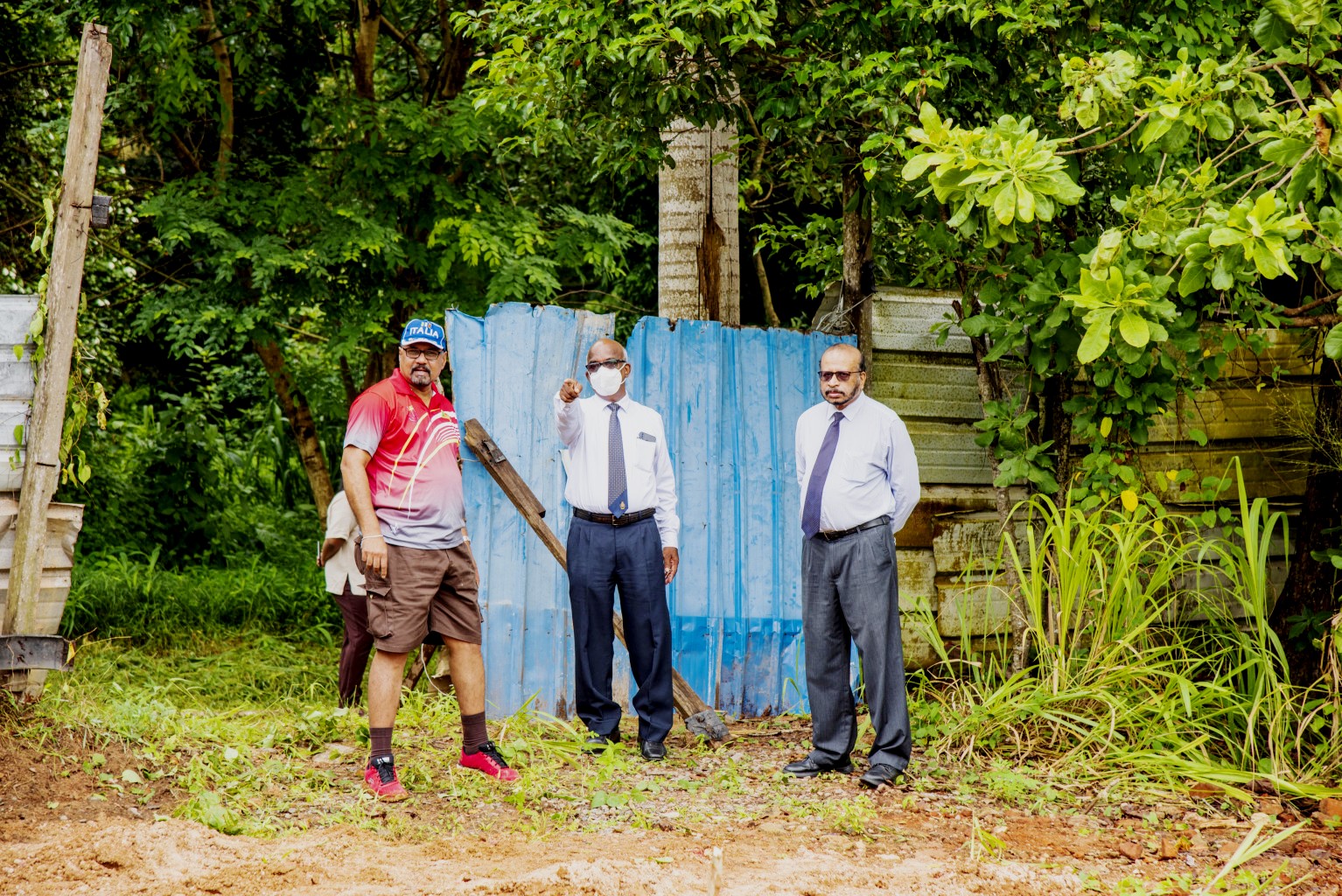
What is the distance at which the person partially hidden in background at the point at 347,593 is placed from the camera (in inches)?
215

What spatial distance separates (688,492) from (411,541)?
1.56m

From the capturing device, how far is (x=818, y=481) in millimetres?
4699

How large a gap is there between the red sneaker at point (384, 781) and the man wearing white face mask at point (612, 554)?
90cm

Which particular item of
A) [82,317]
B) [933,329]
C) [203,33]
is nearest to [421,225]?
[203,33]

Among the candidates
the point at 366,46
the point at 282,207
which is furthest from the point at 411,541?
the point at 366,46

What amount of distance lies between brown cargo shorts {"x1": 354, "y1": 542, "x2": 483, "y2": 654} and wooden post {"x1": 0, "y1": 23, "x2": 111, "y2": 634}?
1.31 metres

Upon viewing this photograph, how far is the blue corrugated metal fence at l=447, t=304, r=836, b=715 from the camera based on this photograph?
5152mm

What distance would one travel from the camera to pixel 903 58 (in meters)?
4.67

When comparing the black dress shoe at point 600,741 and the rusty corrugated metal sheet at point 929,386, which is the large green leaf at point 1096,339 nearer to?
the rusty corrugated metal sheet at point 929,386

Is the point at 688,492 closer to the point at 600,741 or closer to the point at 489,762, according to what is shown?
the point at 600,741

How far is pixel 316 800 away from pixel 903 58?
3602mm

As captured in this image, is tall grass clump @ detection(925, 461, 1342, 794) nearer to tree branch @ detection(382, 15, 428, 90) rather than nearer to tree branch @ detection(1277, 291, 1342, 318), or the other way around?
tree branch @ detection(1277, 291, 1342, 318)

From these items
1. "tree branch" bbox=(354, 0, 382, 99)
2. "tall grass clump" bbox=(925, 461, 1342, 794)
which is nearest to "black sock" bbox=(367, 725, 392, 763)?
"tall grass clump" bbox=(925, 461, 1342, 794)

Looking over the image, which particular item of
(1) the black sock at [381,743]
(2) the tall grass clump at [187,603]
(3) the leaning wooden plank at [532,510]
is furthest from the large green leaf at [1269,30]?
(2) the tall grass clump at [187,603]
